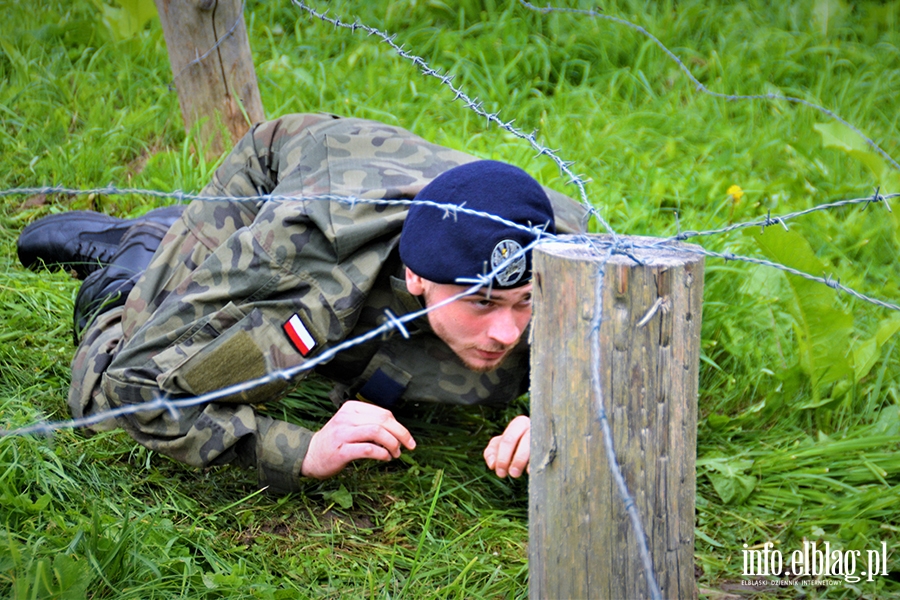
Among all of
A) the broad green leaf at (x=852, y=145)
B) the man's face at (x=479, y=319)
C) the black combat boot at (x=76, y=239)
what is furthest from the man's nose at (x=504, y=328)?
the black combat boot at (x=76, y=239)

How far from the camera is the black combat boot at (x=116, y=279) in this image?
2666mm

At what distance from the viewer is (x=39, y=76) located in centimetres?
402

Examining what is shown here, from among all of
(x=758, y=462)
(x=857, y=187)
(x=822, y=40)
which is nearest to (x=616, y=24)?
(x=822, y=40)

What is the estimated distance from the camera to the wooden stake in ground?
324cm

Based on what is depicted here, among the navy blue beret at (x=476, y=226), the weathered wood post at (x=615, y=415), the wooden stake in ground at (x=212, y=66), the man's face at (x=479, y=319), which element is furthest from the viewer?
the wooden stake in ground at (x=212, y=66)

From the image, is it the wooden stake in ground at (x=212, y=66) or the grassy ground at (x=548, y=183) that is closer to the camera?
the grassy ground at (x=548, y=183)

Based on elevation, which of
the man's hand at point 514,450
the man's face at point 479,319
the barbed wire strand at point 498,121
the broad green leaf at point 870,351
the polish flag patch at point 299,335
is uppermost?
the barbed wire strand at point 498,121

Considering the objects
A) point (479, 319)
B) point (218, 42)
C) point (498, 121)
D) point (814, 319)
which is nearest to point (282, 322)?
point (479, 319)

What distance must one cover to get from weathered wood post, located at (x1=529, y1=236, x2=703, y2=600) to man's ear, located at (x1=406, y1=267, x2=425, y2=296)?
79cm

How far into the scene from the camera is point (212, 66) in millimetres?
3342

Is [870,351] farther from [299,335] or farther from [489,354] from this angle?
[299,335]

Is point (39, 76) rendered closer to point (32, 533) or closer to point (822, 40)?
point (32, 533)

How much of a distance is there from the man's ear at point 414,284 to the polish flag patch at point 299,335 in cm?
28

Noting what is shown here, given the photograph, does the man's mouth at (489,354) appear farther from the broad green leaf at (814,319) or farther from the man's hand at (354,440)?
the broad green leaf at (814,319)
